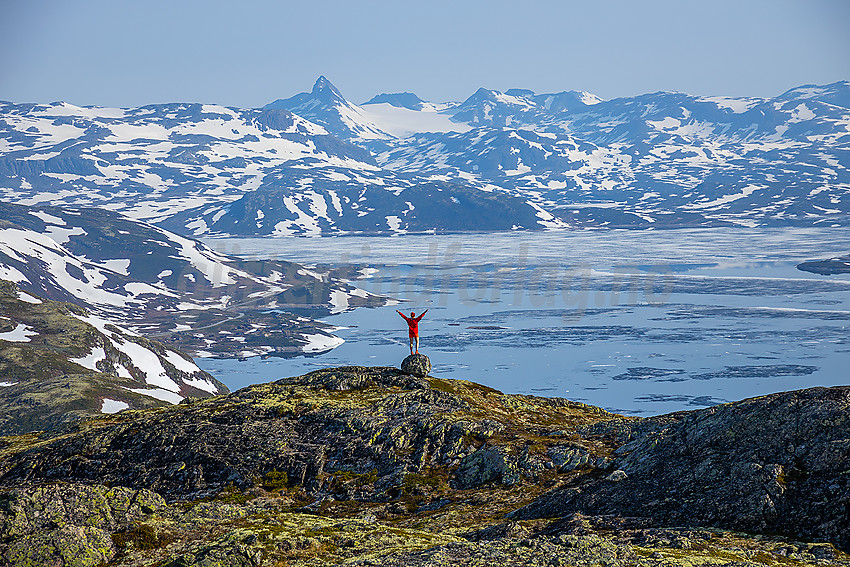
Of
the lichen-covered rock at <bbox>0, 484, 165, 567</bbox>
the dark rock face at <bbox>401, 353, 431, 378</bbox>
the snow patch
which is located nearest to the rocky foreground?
the lichen-covered rock at <bbox>0, 484, 165, 567</bbox>

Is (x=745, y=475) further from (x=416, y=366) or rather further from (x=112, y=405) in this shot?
(x=112, y=405)

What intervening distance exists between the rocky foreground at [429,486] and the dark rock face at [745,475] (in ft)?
0.25

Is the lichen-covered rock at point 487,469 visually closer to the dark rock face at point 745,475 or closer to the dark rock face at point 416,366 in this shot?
the dark rock face at point 745,475

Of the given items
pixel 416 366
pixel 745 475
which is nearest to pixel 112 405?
pixel 416 366

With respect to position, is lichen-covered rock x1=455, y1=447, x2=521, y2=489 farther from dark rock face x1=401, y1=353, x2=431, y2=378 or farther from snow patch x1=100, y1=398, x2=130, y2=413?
snow patch x1=100, y1=398, x2=130, y2=413

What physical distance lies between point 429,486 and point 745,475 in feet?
52.0

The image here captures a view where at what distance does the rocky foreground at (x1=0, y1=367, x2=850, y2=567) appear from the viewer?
23984mm

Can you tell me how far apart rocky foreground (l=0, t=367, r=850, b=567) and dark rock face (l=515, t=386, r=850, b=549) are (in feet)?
0.25

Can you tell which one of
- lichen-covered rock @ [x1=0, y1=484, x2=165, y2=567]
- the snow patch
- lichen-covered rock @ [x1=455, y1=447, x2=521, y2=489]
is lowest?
the snow patch

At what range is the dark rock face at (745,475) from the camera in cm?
2481

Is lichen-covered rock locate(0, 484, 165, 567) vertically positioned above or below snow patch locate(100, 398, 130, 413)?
above

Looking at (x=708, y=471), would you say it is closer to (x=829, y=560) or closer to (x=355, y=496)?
(x=829, y=560)

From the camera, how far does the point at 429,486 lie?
36.6 meters

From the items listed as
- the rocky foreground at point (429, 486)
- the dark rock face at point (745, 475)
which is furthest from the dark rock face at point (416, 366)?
the dark rock face at point (745, 475)
